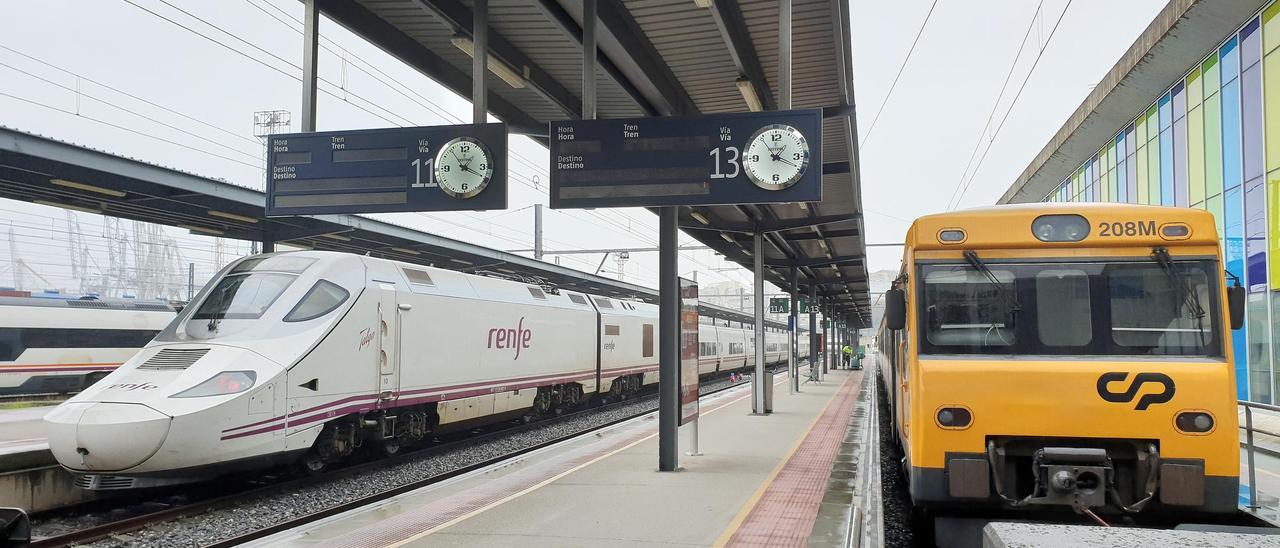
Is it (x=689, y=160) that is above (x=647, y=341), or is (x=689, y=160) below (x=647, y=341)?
above

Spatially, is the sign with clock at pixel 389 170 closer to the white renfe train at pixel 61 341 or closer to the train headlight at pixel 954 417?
the train headlight at pixel 954 417

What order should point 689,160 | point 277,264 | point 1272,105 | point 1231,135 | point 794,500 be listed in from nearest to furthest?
1. point 689,160
2. point 794,500
3. point 277,264
4. point 1272,105
5. point 1231,135

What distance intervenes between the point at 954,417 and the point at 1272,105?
49.1 feet

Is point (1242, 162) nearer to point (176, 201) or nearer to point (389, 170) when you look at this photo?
→ point (389, 170)

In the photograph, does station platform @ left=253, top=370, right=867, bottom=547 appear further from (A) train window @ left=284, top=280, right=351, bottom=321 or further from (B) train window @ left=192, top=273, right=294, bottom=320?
(B) train window @ left=192, top=273, right=294, bottom=320

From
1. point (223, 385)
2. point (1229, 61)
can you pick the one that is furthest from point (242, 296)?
point (1229, 61)

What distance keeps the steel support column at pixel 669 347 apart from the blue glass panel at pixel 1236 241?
13.9 meters

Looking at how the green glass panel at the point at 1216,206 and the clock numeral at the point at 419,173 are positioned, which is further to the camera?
the green glass panel at the point at 1216,206

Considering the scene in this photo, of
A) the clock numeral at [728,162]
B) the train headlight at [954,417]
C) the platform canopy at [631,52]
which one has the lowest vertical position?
the train headlight at [954,417]

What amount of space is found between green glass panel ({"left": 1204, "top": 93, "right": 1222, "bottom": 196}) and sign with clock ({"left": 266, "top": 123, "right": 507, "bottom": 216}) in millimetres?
17484

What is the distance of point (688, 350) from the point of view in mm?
10281

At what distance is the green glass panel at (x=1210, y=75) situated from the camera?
729 inches

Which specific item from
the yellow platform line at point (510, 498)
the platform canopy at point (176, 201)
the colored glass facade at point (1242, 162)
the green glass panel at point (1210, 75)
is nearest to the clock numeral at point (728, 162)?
the yellow platform line at point (510, 498)

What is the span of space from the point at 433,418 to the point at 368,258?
276 centimetres
